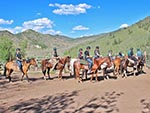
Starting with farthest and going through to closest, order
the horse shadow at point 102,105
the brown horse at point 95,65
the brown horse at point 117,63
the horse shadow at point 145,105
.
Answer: the brown horse at point 117,63
the brown horse at point 95,65
the horse shadow at point 102,105
the horse shadow at point 145,105

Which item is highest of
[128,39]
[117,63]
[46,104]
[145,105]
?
[128,39]

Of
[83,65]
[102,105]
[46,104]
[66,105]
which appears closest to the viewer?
[102,105]

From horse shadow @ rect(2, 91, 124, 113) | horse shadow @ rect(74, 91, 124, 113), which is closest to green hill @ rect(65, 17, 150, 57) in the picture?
horse shadow @ rect(74, 91, 124, 113)

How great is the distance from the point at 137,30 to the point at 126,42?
412cm

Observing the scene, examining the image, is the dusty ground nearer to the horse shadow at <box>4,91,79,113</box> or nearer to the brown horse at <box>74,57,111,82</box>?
the horse shadow at <box>4,91,79,113</box>

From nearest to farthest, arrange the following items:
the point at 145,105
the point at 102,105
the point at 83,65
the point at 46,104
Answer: the point at 145,105, the point at 102,105, the point at 46,104, the point at 83,65

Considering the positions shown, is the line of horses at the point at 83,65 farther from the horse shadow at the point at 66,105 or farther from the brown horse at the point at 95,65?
the horse shadow at the point at 66,105

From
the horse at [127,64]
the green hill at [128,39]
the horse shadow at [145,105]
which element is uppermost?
the green hill at [128,39]

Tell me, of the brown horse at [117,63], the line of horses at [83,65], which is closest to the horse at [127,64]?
the line of horses at [83,65]

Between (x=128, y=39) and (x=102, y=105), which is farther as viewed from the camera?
(x=128, y=39)

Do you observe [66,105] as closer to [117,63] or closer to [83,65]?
[83,65]

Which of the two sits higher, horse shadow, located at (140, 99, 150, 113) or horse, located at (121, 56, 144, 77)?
horse, located at (121, 56, 144, 77)

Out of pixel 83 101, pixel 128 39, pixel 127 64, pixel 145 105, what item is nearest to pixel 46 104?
pixel 83 101

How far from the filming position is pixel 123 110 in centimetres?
1045
